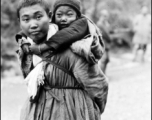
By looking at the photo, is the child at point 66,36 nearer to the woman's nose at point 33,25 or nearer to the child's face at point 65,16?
the child's face at point 65,16

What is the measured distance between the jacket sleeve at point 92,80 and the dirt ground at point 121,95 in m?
3.21

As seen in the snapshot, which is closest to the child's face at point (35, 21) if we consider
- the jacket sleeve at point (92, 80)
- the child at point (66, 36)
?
the child at point (66, 36)

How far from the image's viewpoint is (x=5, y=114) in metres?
6.72

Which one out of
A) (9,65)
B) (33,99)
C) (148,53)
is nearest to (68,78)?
(33,99)

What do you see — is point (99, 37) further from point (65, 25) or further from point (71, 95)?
point (71, 95)

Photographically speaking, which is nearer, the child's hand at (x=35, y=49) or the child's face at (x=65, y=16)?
the child's hand at (x=35, y=49)

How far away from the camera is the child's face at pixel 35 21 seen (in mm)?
2627

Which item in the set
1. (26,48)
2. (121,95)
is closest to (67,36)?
(26,48)

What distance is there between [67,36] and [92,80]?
1.54ft

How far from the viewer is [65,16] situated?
9.36 ft

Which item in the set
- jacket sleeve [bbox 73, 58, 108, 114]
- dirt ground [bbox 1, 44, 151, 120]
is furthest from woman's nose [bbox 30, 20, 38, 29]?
dirt ground [bbox 1, 44, 151, 120]

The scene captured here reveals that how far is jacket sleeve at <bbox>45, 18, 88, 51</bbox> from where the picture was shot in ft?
8.65

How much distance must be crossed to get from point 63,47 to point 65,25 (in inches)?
10.1

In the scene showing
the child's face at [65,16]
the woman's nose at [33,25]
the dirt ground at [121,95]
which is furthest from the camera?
the dirt ground at [121,95]
